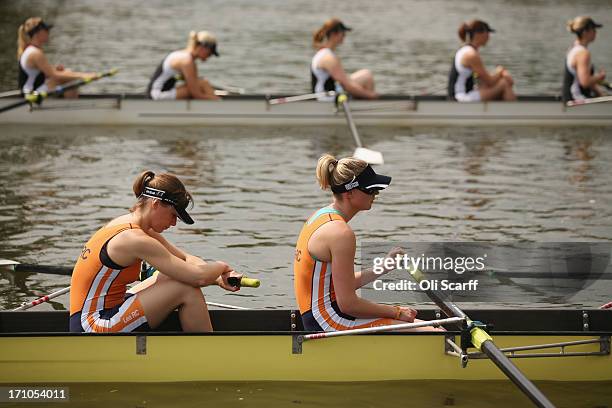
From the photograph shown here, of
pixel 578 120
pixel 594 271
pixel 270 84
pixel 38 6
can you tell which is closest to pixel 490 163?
pixel 578 120

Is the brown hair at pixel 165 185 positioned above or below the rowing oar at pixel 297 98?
below

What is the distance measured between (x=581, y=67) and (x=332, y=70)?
3.93 meters

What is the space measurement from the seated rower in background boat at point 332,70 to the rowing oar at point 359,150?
56cm

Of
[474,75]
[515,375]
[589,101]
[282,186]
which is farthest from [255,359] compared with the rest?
[589,101]

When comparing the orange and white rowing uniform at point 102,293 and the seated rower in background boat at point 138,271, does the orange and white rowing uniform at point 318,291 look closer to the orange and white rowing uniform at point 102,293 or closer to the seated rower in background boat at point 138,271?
the seated rower in background boat at point 138,271

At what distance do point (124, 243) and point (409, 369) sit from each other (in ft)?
7.30

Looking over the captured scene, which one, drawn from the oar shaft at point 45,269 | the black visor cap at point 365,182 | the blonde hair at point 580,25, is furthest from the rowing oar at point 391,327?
the blonde hair at point 580,25

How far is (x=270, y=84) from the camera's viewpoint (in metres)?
25.3

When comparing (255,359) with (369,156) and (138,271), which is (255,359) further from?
(369,156)

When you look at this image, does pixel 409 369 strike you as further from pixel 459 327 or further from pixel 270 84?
pixel 270 84

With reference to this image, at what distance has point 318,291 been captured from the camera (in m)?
8.55

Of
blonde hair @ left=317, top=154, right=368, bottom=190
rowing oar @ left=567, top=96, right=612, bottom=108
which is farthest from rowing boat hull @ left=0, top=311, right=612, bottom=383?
rowing oar @ left=567, top=96, right=612, bottom=108

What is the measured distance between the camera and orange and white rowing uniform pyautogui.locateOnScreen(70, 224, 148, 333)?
8.36 meters

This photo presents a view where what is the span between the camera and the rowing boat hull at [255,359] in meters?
8.52
